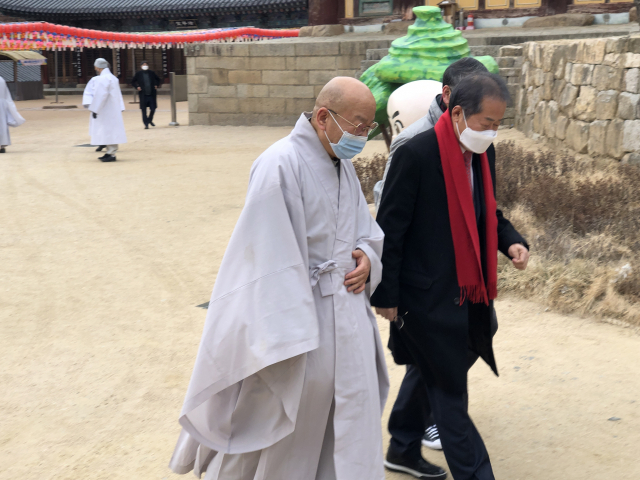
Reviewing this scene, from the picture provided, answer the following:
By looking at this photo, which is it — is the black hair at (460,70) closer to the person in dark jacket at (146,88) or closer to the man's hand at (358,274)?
the man's hand at (358,274)

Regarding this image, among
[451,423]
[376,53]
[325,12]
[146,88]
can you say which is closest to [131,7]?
[146,88]

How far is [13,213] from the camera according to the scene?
7180 millimetres

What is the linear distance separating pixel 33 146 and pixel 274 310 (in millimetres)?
12165

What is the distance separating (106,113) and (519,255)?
948 cm

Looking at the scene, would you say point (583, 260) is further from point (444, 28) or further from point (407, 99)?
point (444, 28)

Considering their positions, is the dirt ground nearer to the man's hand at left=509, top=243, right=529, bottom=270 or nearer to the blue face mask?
the man's hand at left=509, top=243, right=529, bottom=270

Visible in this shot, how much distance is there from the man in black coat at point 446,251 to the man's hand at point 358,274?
0.16 metres

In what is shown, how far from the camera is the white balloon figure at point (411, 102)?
521 cm

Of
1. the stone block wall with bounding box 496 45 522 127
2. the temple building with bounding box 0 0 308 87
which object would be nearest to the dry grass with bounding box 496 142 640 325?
the stone block wall with bounding box 496 45 522 127

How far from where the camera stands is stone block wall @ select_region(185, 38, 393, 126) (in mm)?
13750

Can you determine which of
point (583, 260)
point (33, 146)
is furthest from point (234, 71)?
point (583, 260)

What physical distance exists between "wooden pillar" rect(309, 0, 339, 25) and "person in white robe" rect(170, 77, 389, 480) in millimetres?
14841

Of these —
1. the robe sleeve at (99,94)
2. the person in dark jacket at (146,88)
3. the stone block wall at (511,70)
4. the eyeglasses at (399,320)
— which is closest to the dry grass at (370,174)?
the stone block wall at (511,70)

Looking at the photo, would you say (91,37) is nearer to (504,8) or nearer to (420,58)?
(504,8)
